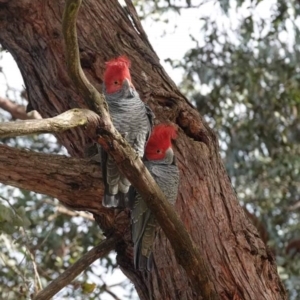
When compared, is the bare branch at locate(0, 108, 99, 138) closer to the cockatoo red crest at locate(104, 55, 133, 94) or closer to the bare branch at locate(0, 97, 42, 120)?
the cockatoo red crest at locate(104, 55, 133, 94)

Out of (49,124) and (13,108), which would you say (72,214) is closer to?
(13,108)

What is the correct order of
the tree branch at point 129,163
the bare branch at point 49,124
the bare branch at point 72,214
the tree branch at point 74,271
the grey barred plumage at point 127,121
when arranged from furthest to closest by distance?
the bare branch at point 72,214 → the tree branch at point 74,271 → the grey barred plumage at point 127,121 → the tree branch at point 129,163 → the bare branch at point 49,124

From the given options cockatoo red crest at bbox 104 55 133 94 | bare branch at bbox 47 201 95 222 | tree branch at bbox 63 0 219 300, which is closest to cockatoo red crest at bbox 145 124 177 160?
cockatoo red crest at bbox 104 55 133 94

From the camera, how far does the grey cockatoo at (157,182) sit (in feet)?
7.03

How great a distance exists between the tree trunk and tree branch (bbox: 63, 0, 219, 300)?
0.29 meters

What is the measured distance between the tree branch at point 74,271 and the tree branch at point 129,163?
18.6 inches

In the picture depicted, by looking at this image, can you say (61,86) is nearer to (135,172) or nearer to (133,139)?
(133,139)

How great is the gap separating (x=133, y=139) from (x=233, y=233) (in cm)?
51

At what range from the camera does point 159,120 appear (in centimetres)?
246

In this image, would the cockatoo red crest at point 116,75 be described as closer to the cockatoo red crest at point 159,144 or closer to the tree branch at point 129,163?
the cockatoo red crest at point 159,144

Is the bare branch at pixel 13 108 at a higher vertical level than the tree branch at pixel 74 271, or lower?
higher

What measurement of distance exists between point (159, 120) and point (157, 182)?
40 cm

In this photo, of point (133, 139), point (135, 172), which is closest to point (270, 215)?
point (133, 139)

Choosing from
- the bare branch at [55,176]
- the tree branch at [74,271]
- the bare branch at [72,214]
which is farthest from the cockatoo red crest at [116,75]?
the bare branch at [72,214]
